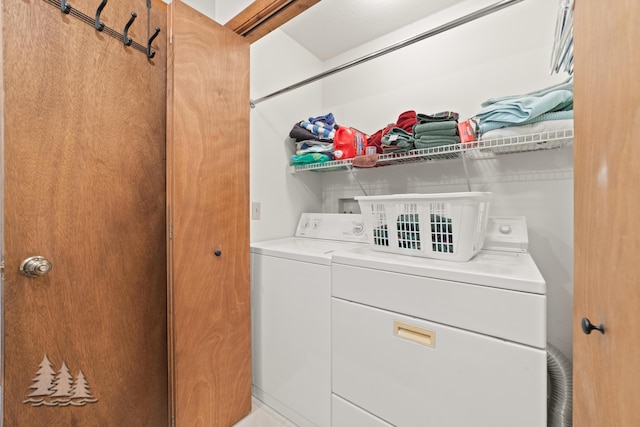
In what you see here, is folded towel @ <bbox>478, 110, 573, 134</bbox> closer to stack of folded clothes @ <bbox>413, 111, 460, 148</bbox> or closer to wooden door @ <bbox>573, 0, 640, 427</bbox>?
stack of folded clothes @ <bbox>413, 111, 460, 148</bbox>

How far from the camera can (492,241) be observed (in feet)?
4.20

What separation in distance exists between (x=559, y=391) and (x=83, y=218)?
2080 millimetres

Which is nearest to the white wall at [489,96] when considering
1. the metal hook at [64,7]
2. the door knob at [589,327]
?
the door knob at [589,327]

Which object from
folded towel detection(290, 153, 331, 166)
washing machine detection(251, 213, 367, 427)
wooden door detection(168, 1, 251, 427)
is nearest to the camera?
wooden door detection(168, 1, 251, 427)

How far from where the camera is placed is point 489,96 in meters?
1.57

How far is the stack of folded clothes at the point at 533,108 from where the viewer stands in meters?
1.07

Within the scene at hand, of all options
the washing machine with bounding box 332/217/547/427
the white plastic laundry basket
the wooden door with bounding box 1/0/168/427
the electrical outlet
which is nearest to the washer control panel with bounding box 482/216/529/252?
the washing machine with bounding box 332/217/547/427

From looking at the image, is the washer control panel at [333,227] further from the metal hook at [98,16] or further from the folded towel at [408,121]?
the metal hook at [98,16]

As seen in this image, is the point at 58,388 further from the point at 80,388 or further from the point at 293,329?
the point at 293,329

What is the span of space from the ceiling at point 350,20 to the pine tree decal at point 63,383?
7.54 feet

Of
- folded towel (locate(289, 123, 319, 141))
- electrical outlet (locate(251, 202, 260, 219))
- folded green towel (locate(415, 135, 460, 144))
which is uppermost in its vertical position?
folded towel (locate(289, 123, 319, 141))

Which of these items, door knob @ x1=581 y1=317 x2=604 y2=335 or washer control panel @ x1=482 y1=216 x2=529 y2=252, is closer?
door knob @ x1=581 y1=317 x2=604 y2=335

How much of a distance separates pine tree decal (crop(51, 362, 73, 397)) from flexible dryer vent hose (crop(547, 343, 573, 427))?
188 centimetres

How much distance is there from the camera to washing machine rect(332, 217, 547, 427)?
79 cm
